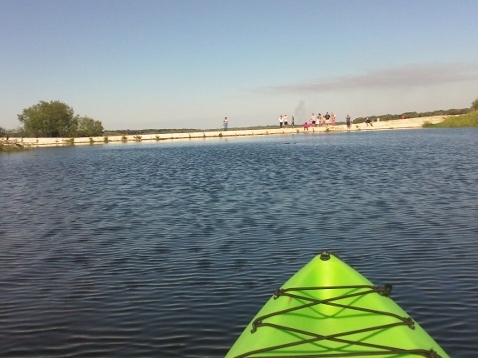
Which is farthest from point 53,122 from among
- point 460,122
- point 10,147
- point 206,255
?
point 206,255

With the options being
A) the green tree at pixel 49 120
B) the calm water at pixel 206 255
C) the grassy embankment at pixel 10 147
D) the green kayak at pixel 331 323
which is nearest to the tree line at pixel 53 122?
the green tree at pixel 49 120

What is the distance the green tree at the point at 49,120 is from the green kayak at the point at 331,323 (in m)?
108

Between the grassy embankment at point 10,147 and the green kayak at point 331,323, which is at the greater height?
the grassy embankment at point 10,147

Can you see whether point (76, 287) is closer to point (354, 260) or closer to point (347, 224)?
point (354, 260)

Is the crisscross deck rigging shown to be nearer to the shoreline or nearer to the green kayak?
the green kayak

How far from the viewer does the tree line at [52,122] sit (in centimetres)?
10719

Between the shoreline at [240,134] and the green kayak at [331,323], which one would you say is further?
the shoreline at [240,134]

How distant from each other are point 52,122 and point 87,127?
7253mm

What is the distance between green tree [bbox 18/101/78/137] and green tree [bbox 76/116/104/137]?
3.24 ft

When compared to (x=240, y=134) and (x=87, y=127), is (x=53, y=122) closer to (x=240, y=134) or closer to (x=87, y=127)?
(x=87, y=127)

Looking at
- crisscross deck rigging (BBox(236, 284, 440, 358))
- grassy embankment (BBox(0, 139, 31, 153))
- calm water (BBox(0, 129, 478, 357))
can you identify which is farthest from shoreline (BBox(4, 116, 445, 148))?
crisscross deck rigging (BBox(236, 284, 440, 358))

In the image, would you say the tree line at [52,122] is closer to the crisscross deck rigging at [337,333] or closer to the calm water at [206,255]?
the calm water at [206,255]

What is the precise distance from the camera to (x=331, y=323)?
6.57 metres

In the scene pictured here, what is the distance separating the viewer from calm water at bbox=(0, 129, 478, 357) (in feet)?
27.9
